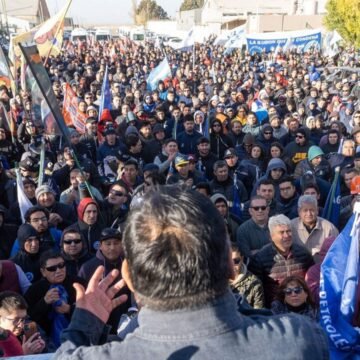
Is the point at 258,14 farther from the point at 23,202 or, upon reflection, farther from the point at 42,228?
the point at 42,228

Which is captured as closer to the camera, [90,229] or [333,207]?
[90,229]

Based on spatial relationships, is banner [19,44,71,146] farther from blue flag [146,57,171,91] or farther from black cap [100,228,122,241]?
blue flag [146,57,171,91]

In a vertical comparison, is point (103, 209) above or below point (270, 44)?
below

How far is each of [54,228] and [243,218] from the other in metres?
2.03

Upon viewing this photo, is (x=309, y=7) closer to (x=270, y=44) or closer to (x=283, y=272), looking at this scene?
(x=270, y=44)

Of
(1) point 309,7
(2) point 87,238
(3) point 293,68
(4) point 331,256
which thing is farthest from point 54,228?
(1) point 309,7

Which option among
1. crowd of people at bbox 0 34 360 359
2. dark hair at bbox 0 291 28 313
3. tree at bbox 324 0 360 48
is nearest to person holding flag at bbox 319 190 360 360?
crowd of people at bbox 0 34 360 359

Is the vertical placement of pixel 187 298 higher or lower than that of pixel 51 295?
higher

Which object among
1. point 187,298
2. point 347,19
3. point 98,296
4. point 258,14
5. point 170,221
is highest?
point 258,14

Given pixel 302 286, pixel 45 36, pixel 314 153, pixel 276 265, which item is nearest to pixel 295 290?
pixel 302 286

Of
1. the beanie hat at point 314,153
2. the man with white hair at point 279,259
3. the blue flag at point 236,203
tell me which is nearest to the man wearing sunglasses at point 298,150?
the beanie hat at point 314,153

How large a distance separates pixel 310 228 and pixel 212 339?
11.1 ft

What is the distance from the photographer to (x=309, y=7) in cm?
5250

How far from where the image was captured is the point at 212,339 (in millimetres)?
1131
